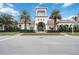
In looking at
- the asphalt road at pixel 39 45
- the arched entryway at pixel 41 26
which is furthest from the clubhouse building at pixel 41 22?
the asphalt road at pixel 39 45

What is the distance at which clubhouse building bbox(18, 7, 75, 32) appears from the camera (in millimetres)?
4777

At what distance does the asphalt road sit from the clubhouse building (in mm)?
172

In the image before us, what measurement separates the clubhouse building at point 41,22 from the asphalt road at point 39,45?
0.56 ft

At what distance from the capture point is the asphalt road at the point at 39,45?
449 centimetres

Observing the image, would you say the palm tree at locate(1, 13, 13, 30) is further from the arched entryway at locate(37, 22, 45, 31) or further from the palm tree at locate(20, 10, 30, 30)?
the arched entryway at locate(37, 22, 45, 31)

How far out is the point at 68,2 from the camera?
4.64 meters

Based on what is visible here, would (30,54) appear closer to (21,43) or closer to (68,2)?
(21,43)

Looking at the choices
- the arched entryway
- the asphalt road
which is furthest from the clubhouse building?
the asphalt road

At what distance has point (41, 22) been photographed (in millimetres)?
4855

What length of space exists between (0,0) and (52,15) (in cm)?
93

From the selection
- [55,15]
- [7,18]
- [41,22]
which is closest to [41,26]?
[41,22]

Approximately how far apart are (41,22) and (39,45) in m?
0.44

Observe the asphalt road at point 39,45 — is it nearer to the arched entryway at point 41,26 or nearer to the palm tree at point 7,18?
the arched entryway at point 41,26

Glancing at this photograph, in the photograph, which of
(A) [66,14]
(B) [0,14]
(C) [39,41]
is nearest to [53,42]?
(C) [39,41]
